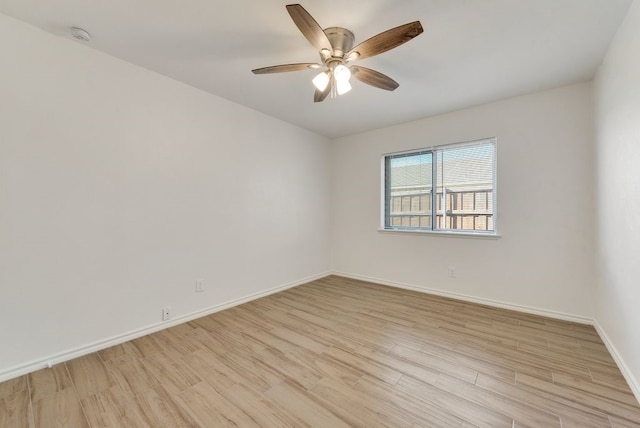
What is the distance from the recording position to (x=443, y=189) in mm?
3490

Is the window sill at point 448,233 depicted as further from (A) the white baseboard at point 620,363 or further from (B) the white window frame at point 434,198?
(A) the white baseboard at point 620,363

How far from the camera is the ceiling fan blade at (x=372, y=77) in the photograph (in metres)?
1.94

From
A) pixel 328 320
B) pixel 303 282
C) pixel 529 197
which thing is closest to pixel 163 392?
pixel 328 320

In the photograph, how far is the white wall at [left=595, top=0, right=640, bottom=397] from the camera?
5.21ft

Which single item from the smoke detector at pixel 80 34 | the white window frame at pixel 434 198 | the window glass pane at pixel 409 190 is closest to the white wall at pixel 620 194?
the white window frame at pixel 434 198

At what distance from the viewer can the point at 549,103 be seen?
8.82 ft

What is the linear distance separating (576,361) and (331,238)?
126 inches

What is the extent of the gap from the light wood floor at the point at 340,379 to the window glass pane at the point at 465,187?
121 centimetres

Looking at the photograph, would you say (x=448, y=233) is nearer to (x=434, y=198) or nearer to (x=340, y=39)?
(x=434, y=198)

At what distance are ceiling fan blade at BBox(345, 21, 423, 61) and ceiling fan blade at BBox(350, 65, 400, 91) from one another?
140 millimetres

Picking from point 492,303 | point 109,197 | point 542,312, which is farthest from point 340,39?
point 542,312

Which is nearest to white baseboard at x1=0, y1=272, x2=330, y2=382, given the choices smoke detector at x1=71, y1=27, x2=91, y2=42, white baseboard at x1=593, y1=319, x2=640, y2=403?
smoke detector at x1=71, y1=27, x2=91, y2=42

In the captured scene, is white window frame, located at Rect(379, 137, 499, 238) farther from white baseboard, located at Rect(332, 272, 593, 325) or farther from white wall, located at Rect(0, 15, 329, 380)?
white wall, located at Rect(0, 15, 329, 380)

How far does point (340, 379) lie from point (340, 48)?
7.58 feet
